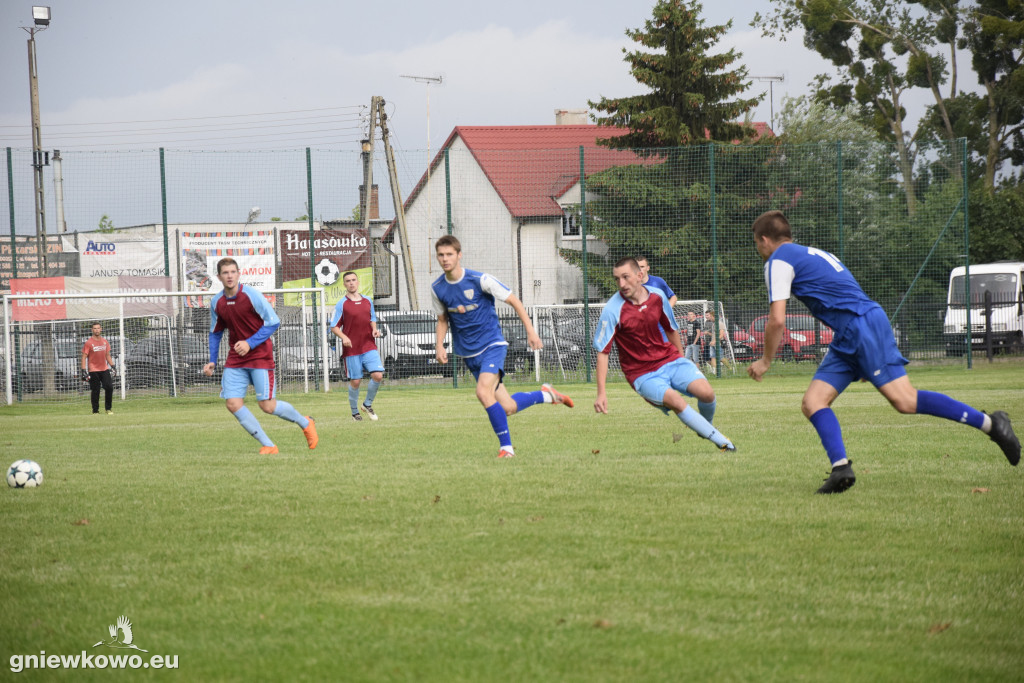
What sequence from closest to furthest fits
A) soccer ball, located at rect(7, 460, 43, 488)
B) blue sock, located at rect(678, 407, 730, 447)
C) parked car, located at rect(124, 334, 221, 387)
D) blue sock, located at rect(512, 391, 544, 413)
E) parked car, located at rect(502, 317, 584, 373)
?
soccer ball, located at rect(7, 460, 43, 488), blue sock, located at rect(678, 407, 730, 447), blue sock, located at rect(512, 391, 544, 413), parked car, located at rect(124, 334, 221, 387), parked car, located at rect(502, 317, 584, 373)

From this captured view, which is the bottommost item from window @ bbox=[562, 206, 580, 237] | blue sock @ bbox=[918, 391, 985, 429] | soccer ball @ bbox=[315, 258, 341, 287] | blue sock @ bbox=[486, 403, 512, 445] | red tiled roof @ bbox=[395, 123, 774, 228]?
blue sock @ bbox=[486, 403, 512, 445]

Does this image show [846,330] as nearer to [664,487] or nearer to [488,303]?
[664,487]

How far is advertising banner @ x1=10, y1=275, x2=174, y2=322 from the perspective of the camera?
72.1 ft

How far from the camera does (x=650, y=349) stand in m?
8.73

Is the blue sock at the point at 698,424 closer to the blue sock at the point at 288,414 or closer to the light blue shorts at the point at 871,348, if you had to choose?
the light blue shorts at the point at 871,348

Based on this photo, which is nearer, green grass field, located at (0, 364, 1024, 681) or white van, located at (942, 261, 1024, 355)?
green grass field, located at (0, 364, 1024, 681)

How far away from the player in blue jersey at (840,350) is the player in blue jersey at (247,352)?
5410 mm

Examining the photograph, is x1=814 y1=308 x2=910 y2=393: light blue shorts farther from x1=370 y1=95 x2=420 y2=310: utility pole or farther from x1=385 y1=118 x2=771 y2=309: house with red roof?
x1=370 y1=95 x2=420 y2=310: utility pole

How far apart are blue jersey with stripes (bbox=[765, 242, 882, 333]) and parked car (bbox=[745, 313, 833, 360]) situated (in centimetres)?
1748

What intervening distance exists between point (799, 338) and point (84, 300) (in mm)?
16715

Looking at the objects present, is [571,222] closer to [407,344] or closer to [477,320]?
[407,344]

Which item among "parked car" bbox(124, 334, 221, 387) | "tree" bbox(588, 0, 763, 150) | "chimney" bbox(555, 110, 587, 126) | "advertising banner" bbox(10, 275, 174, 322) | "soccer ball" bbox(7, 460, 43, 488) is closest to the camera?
"soccer ball" bbox(7, 460, 43, 488)

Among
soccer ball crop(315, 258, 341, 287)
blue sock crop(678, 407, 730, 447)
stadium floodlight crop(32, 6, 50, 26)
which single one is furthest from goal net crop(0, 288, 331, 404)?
blue sock crop(678, 407, 730, 447)

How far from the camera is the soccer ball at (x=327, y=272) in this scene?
82.0ft
